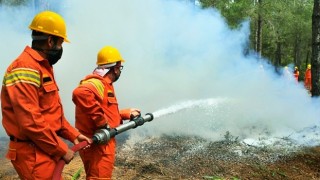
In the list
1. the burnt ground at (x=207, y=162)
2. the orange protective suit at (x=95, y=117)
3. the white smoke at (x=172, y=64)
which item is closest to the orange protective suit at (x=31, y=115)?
the orange protective suit at (x=95, y=117)

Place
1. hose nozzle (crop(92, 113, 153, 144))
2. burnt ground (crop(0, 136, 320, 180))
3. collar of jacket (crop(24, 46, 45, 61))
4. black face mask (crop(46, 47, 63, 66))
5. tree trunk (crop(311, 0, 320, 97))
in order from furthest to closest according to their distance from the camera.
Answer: tree trunk (crop(311, 0, 320, 97))
burnt ground (crop(0, 136, 320, 180))
hose nozzle (crop(92, 113, 153, 144))
black face mask (crop(46, 47, 63, 66))
collar of jacket (crop(24, 46, 45, 61))

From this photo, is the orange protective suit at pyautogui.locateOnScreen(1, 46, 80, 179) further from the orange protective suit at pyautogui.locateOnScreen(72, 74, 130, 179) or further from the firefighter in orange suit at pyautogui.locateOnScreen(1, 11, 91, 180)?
the orange protective suit at pyautogui.locateOnScreen(72, 74, 130, 179)

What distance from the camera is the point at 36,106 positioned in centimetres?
A: 274

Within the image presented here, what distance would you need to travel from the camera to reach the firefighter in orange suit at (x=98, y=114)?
392cm

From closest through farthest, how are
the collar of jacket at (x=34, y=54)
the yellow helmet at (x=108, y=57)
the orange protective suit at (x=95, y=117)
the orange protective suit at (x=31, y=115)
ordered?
1. the orange protective suit at (x=31, y=115)
2. the collar of jacket at (x=34, y=54)
3. the orange protective suit at (x=95, y=117)
4. the yellow helmet at (x=108, y=57)

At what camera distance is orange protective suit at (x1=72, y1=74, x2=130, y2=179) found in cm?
392

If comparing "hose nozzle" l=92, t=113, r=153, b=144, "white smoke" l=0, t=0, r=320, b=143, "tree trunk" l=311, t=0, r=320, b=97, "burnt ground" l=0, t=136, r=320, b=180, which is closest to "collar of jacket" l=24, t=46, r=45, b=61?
"hose nozzle" l=92, t=113, r=153, b=144

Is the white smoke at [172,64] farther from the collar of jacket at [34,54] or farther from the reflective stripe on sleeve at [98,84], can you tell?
the collar of jacket at [34,54]

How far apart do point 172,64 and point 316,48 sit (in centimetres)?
441

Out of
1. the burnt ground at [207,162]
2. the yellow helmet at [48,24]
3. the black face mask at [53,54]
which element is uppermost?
the yellow helmet at [48,24]

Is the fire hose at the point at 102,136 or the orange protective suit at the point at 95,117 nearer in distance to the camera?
the fire hose at the point at 102,136

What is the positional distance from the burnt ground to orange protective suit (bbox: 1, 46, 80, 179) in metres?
2.86

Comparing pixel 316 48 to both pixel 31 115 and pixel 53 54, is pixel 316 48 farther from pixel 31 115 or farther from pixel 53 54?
pixel 31 115

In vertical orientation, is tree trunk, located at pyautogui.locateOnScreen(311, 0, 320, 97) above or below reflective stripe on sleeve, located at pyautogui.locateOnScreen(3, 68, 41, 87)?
below
